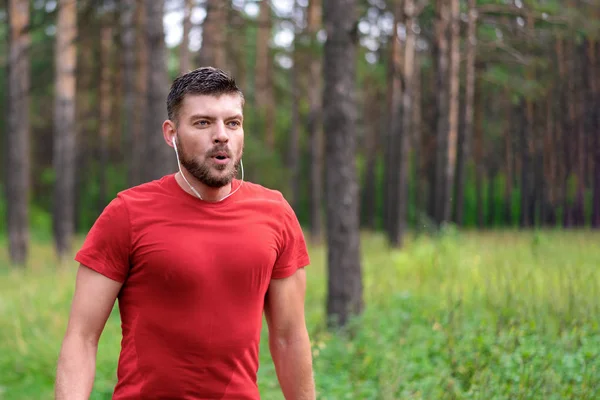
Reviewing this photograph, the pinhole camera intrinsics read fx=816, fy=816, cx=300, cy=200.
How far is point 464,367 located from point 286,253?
3.05 meters

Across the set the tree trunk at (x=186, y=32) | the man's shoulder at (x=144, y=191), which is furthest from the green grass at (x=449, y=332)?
the tree trunk at (x=186, y=32)

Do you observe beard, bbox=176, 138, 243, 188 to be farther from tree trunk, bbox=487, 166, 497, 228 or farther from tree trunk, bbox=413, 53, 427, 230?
tree trunk, bbox=413, 53, 427, 230

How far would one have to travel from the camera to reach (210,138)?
9.12ft

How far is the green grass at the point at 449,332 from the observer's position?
5148 millimetres

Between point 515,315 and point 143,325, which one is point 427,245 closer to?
point 515,315

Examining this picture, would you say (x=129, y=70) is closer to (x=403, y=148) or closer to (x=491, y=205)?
(x=403, y=148)

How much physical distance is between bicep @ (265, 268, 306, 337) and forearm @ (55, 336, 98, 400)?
0.67 metres

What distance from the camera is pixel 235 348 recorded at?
9.10 ft

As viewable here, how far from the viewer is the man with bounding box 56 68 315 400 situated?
2.70m

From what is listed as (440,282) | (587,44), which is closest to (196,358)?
(440,282)

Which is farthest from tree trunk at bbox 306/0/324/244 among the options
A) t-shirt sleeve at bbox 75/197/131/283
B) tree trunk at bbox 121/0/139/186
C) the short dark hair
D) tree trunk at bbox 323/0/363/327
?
t-shirt sleeve at bbox 75/197/131/283

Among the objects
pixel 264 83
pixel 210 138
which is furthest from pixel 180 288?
pixel 264 83

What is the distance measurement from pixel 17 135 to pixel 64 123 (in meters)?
1.54

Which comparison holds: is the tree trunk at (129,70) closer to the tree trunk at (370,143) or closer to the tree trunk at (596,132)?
the tree trunk at (370,143)
